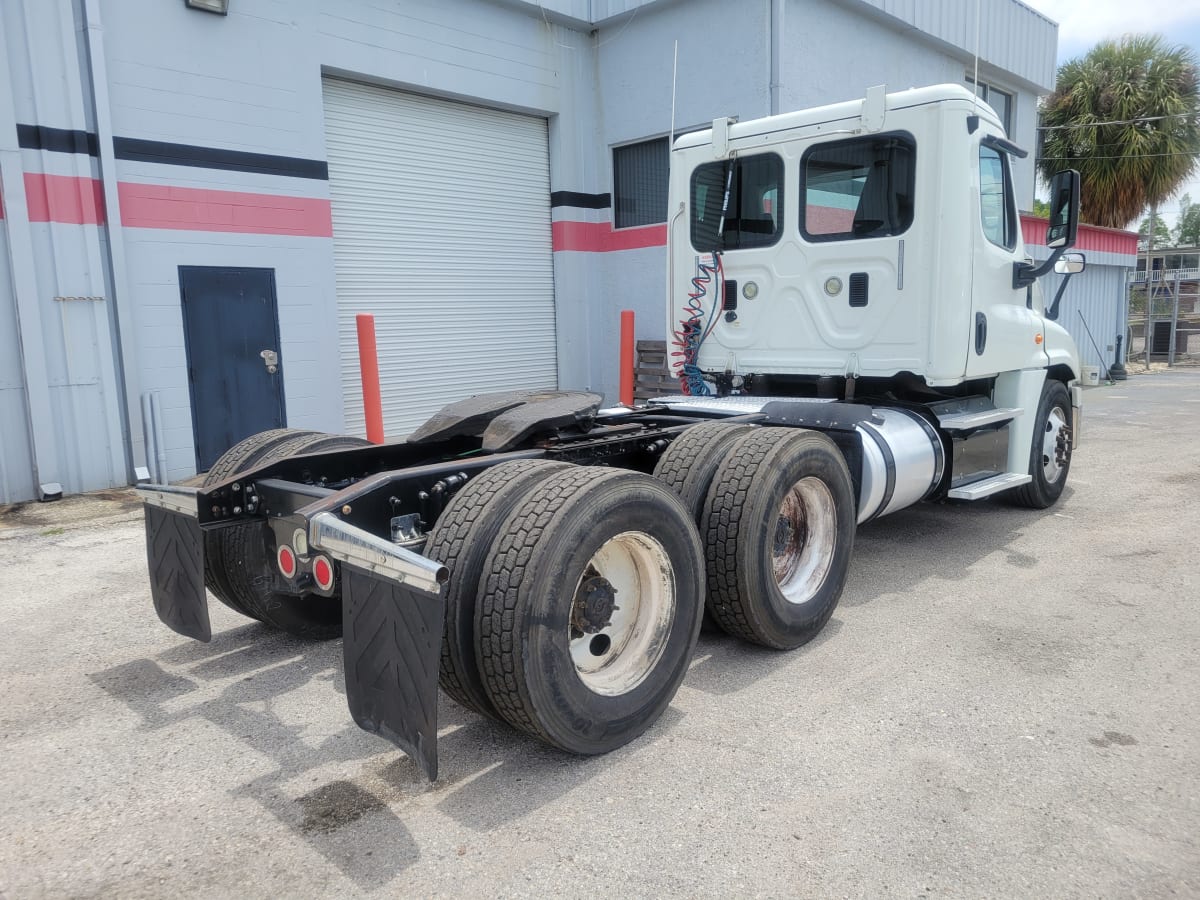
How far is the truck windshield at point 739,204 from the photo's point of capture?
589 cm

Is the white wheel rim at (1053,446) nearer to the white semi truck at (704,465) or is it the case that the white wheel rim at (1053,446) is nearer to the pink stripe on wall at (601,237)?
the white semi truck at (704,465)

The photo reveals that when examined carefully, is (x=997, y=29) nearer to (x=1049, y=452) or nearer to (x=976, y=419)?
(x=1049, y=452)

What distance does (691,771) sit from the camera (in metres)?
3.09

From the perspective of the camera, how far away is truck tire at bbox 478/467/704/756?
2.85 metres

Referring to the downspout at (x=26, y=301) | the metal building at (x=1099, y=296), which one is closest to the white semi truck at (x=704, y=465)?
the downspout at (x=26, y=301)

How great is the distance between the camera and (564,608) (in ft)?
9.61

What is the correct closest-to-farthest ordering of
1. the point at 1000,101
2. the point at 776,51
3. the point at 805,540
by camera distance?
1. the point at 805,540
2. the point at 776,51
3. the point at 1000,101

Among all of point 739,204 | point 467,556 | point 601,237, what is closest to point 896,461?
point 739,204

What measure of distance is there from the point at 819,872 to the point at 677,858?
0.41 meters

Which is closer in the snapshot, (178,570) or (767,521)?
(178,570)

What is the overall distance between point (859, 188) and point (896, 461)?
1.75 metres

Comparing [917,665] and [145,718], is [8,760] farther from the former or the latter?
[917,665]

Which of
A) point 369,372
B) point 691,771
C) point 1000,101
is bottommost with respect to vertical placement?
point 691,771

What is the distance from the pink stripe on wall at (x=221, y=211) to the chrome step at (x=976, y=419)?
24.4ft
